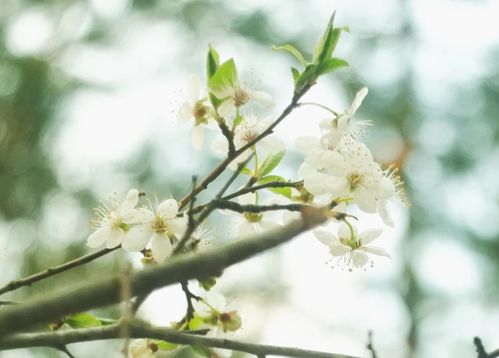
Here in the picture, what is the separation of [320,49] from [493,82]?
3401 millimetres

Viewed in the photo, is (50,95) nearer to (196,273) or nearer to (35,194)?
(35,194)

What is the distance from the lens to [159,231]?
2.31 ft

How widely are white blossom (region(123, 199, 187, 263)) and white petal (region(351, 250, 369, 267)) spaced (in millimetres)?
206

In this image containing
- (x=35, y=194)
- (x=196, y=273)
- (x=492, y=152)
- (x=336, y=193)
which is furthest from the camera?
(x=492, y=152)

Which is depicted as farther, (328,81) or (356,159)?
(328,81)

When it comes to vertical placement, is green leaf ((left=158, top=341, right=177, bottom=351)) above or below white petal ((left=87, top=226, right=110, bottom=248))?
below

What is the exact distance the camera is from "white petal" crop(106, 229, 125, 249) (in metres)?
0.73

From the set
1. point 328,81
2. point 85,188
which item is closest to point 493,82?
point 328,81

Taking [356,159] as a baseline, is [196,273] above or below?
below

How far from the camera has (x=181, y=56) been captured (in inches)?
162

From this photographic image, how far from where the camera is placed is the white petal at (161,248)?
691 millimetres

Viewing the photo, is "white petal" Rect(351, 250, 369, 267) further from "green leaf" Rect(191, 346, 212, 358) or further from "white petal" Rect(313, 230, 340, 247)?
"green leaf" Rect(191, 346, 212, 358)

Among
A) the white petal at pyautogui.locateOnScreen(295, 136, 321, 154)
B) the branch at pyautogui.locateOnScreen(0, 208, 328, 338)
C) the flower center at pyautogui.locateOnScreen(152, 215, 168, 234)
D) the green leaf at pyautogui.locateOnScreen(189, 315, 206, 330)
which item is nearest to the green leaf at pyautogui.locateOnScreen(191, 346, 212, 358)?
the green leaf at pyautogui.locateOnScreen(189, 315, 206, 330)

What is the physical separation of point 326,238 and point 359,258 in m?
0.05
